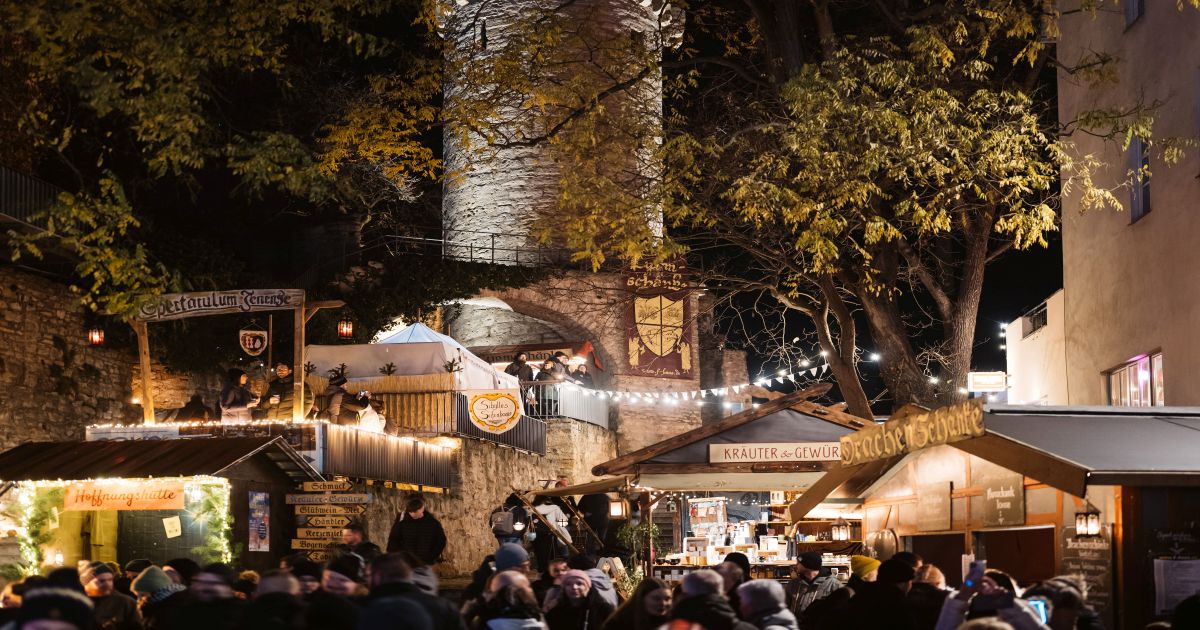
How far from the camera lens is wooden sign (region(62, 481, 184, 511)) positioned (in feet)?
51.8

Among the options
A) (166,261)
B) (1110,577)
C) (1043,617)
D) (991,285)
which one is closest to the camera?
(1043,617)

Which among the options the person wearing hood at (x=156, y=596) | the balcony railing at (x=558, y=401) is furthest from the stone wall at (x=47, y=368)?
the person wearing hood at (x=156, y=596)

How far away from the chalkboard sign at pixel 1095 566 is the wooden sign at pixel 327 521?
9.57m

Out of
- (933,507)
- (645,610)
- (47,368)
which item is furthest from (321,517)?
(645,610)

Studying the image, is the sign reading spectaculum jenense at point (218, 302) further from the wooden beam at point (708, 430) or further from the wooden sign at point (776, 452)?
the wooden sign at point (776, 452)

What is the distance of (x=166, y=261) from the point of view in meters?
23.0

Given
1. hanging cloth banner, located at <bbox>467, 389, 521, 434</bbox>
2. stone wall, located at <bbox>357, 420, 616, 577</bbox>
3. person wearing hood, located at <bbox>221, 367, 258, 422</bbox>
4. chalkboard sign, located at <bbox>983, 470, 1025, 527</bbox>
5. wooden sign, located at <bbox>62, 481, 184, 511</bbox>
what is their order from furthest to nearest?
hanging cloth banner, located at <bbox>467, 389, 521, 434</bbox> → stone wall, located at <bbox>357, 420, 616, 577</bbox> → person wearing hood, located at <bbox>221, 367, 258, 422</bbox> → wooden sign, located at <bbox>62, 481, 184, 511</bbox> → chalkboard sign, located at <bbox>983, 470, 1025, 527</bbox>

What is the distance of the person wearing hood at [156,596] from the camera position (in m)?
7.29

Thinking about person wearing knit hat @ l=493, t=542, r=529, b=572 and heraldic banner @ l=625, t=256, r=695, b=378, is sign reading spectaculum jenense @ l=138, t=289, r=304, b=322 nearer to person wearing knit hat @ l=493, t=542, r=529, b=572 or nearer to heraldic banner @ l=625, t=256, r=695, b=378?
person wearing knit hat @ l=493, t=542, r=529, b=572

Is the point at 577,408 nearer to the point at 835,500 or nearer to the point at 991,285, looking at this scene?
the point at 991,285

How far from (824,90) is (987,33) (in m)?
1.85

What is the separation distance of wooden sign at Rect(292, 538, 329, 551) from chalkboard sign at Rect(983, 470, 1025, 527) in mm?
8437

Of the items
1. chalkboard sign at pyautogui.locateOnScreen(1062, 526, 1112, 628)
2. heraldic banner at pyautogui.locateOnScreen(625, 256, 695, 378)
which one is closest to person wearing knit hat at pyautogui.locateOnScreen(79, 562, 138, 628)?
chalkboard sign at pyautogui.locateOnScreen(1062, 526, 1112, 628)

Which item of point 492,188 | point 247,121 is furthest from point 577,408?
point 247,121
